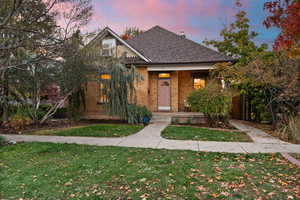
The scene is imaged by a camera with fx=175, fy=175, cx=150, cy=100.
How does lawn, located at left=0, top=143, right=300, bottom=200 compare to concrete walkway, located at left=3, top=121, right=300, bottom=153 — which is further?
concrete walkway, located at left=3, top=121, right=300, bottom=153

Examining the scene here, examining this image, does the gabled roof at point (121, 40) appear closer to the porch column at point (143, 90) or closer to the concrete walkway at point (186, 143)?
the porch column at point (143, 90)

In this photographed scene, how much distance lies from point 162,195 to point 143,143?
128 inches

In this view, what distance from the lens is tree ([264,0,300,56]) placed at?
3162mm

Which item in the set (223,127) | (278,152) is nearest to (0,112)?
(223,127)

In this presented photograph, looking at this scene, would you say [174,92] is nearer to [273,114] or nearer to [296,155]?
[273,114]

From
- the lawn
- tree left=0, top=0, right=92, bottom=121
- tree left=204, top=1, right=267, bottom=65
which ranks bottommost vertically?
the lawn

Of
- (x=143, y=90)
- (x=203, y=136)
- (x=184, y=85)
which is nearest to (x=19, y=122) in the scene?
(x=143, y=90)

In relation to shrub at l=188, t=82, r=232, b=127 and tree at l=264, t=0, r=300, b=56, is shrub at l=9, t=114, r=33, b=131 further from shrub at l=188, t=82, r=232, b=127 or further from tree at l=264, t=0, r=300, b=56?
tree at l=264, t=0, r=300, b=56

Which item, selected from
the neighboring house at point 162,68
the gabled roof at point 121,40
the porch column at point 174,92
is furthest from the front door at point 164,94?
the gabled roof at point 121,40

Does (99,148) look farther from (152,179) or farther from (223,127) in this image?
(223,127)

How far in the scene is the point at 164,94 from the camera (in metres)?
13.2

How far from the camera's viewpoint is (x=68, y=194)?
2.96m

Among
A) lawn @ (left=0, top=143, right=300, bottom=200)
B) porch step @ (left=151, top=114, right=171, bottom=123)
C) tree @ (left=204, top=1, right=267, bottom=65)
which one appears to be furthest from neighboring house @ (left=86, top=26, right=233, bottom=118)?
lawn @ (left=0, top=143, right=300, bottom=200)

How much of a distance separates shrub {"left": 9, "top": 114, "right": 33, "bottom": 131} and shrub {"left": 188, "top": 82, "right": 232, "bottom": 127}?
8.64 meters
